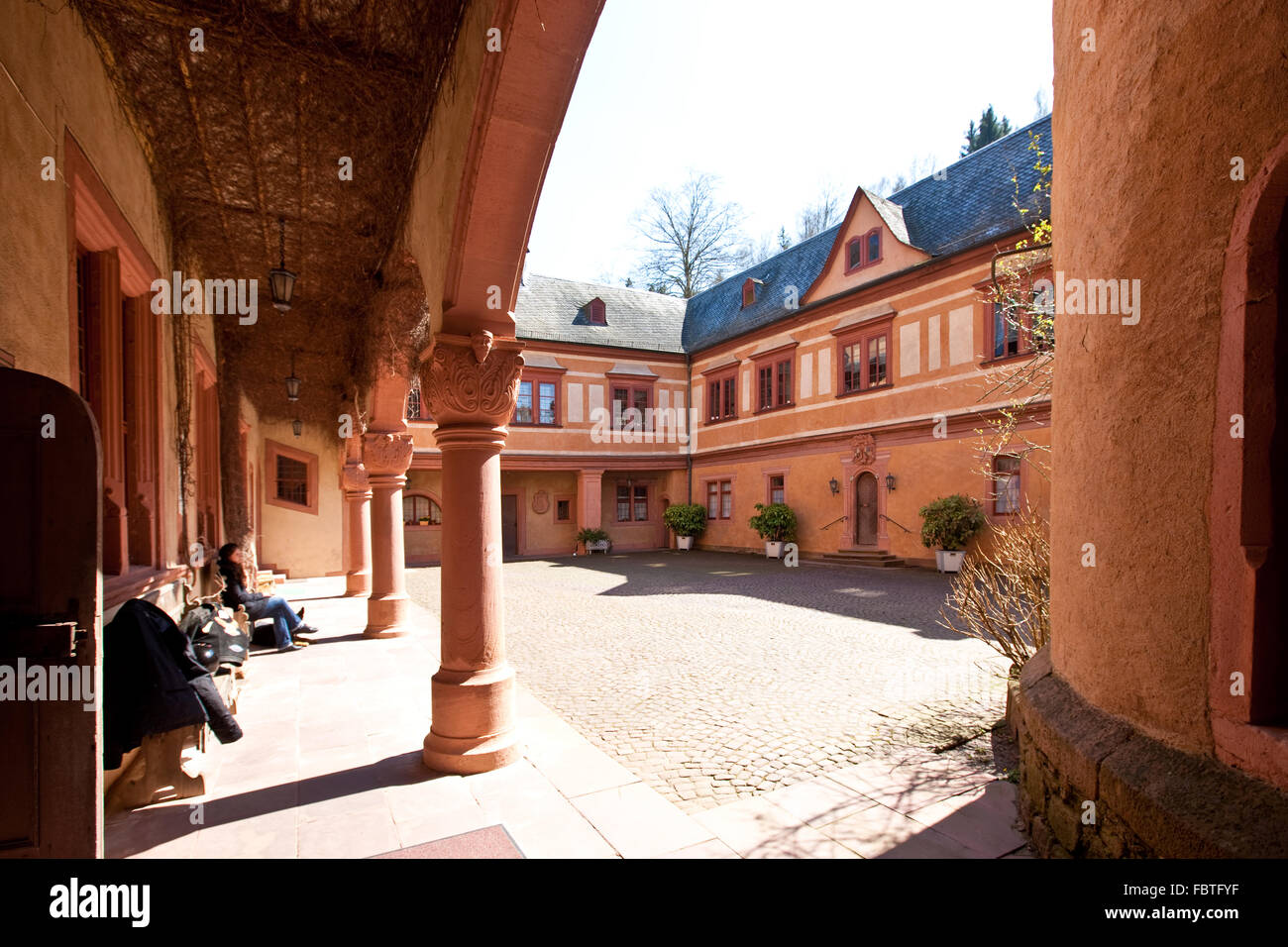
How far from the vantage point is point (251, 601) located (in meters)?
7.11

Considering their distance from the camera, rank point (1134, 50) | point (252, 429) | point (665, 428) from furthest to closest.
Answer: point (665, 428) < point (252, 429) < point (1134, 50)

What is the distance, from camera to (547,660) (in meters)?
6.87

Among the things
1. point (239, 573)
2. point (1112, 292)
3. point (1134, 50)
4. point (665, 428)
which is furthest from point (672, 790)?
point (665, 428)

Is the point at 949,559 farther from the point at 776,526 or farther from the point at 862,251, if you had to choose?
the point at 862,251

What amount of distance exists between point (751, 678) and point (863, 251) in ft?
44.9

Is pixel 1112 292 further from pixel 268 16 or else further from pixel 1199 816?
pixel 268 16

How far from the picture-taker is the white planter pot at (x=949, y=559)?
533 inches

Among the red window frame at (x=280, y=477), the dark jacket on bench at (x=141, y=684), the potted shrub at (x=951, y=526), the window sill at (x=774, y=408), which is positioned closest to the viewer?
the dark jacket on bench at (x=141, y=684)

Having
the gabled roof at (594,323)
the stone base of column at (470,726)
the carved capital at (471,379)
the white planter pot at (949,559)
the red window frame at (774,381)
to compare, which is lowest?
the white planter pot at (949,559)

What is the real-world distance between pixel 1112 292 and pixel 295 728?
5260mm

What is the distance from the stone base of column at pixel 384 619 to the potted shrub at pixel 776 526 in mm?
11967

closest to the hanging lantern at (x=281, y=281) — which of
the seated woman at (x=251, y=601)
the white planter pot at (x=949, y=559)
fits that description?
the seated woman at (x=251, y=601)

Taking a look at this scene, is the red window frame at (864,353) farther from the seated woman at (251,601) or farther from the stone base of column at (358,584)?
the seated woman at (251,601)

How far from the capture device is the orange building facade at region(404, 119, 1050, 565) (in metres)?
13.9
